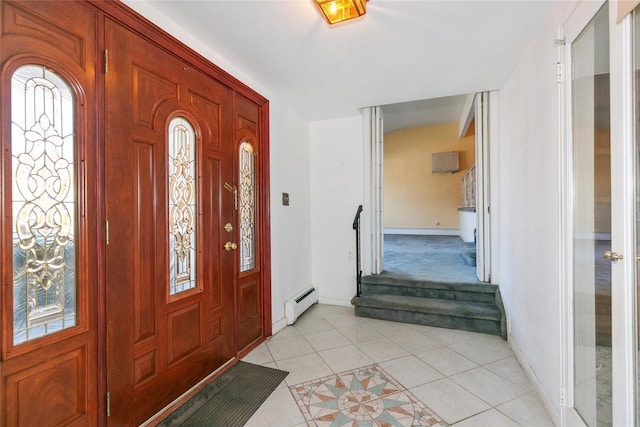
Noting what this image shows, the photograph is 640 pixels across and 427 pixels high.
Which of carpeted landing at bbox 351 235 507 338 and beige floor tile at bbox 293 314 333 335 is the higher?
carpeted landing at bbox 351 235 507 338

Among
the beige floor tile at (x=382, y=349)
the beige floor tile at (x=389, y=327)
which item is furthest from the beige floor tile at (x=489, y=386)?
the beige floor tile at (x=389, y=327)

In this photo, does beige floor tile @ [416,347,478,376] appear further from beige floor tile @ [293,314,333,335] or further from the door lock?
the door lock

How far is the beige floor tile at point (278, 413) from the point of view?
1.68 metres

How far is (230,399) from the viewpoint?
6.24ft

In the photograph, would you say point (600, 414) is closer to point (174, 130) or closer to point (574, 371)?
point (574, 371)

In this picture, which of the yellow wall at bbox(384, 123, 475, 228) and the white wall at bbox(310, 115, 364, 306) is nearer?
the white wall at bbox(310, 115, 364, 306)

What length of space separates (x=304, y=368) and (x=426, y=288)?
180 centimetres

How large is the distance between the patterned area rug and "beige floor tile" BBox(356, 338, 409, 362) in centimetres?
24

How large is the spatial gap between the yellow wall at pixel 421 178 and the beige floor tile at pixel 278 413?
6.90 meters

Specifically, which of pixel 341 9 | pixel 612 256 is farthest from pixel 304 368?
pixel 341 9

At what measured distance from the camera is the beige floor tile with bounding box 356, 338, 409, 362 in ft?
8.03

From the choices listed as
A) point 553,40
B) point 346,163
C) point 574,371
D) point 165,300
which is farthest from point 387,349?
point 553,40

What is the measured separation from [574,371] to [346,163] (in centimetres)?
293

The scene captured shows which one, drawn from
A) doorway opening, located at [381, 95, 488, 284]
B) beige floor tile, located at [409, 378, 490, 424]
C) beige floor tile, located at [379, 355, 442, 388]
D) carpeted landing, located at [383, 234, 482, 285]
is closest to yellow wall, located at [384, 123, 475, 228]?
doorway opening, located at [381, 95, 488, 284]
